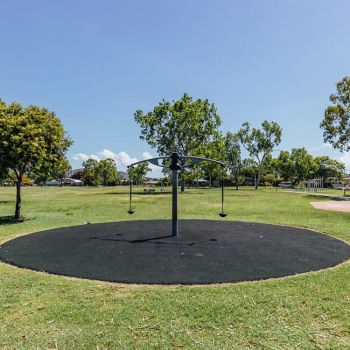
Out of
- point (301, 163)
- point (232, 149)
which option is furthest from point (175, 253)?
point (301, 163)

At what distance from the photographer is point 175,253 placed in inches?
307

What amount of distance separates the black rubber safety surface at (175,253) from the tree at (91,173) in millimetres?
86369

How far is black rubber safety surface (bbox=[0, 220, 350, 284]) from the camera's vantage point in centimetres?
627

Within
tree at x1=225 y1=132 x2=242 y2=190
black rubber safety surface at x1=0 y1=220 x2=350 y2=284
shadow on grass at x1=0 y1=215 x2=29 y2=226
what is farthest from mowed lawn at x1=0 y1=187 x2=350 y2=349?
tree at x1=225 y1=132 x2=242 y2=190

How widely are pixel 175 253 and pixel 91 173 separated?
92.1 m

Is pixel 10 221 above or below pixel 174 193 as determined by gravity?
below

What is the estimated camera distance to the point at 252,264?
691 cm

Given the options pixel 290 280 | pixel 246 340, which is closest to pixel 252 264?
pixel 290 280

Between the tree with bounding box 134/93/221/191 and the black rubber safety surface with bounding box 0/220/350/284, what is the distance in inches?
1420

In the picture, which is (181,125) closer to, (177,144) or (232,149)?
(177,144)

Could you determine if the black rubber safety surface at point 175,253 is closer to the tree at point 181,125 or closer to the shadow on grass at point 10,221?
the shadow on grass at point 10,221

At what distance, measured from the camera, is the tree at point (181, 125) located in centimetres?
4709

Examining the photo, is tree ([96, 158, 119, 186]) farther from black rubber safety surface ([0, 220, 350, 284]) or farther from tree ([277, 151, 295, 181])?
black rubber safety surface ([0, 220, 350, 284])

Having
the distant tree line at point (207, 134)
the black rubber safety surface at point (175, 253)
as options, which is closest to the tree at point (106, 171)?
the distant tree line at point (207, 134)
